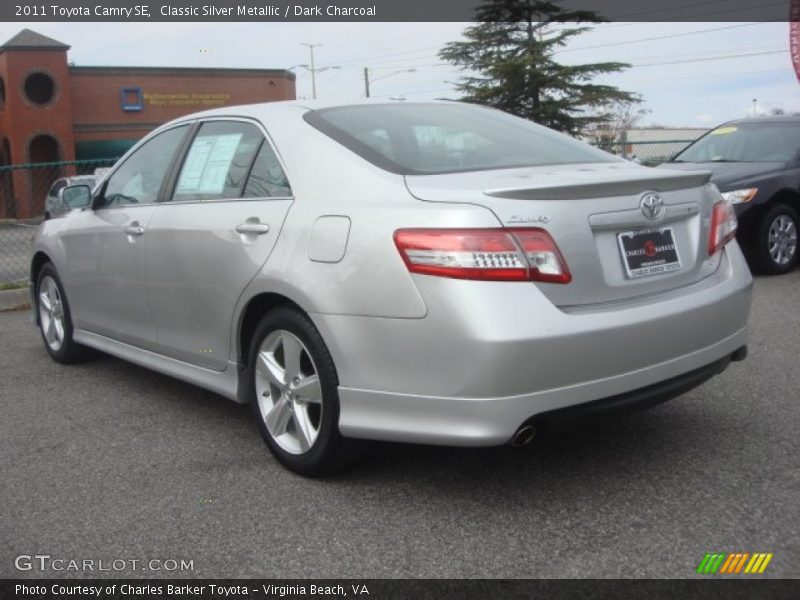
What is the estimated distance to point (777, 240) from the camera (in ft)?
27.7

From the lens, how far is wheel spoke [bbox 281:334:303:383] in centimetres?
336

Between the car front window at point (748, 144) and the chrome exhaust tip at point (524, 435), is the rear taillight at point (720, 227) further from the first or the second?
the car front window at point (748, 144)

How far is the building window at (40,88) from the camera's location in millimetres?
32594

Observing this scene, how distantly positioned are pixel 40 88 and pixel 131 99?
390 centimetres

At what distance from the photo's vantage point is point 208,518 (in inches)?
123

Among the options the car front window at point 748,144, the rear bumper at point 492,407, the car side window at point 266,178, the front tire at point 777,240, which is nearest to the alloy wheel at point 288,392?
the rear bumper at point 492,407

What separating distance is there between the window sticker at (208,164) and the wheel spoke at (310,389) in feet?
3.68

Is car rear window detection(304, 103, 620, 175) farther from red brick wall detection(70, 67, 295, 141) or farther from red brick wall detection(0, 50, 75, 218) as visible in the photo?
red brick wall detection(70, 67, 295, 141)

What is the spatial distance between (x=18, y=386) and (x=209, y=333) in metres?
2.05

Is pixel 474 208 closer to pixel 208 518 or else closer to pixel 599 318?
pixel 599 318

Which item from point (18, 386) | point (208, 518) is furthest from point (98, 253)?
point (208, 518)

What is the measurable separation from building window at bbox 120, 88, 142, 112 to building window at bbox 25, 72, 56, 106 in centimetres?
323

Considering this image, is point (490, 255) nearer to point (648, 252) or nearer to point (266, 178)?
point (648, 252)

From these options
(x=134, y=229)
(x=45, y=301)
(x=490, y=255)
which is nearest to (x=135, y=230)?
(x=134, y=229)
